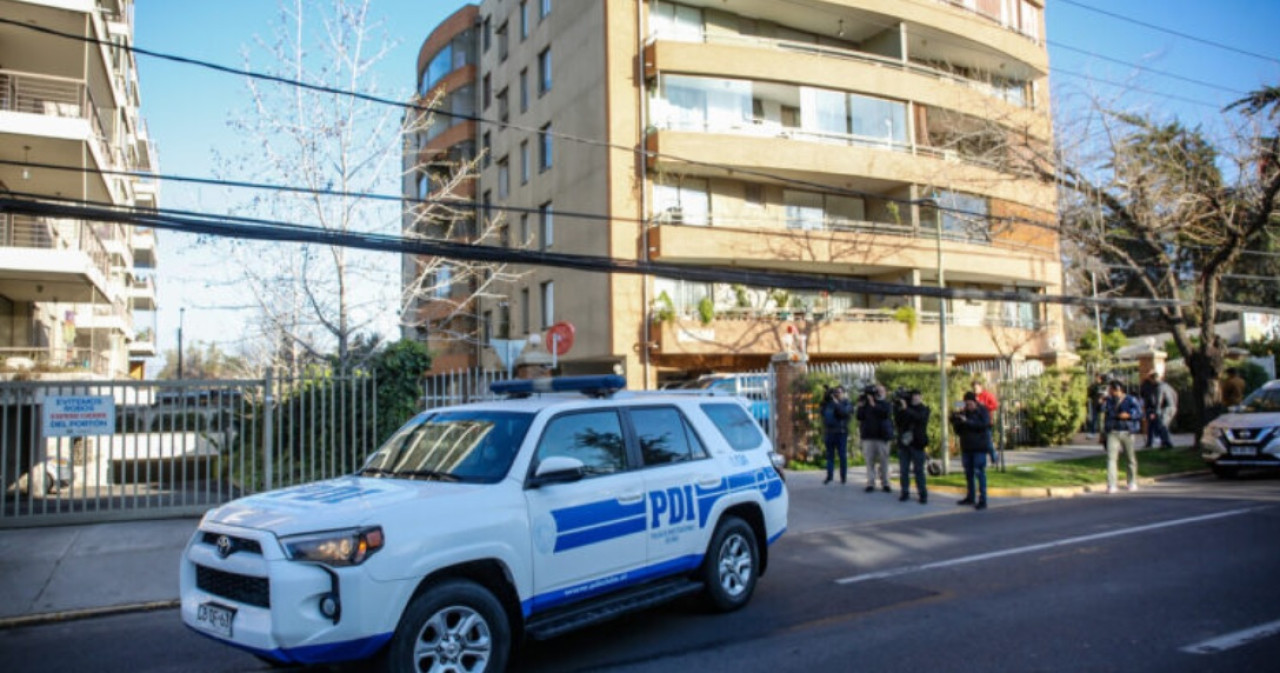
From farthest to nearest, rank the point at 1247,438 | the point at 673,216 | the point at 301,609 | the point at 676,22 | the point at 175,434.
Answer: the point at 676,22 → the point at 673,216 → the point at 1247,438 → the point at 175,434 → the point at 301,609

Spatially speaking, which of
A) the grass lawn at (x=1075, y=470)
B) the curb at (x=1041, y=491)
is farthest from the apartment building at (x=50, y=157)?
the grass lawn at (x=1075, y=470)

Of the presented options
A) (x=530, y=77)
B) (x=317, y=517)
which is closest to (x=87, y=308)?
(x=530, y=77)

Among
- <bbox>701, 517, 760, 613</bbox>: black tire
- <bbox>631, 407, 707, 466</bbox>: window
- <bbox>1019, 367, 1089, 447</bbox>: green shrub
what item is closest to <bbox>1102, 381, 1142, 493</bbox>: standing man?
<bbox>1019, 367, 1089, 447</bbox>: green shrub

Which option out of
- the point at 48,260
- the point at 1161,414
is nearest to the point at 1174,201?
the point at 1161,414

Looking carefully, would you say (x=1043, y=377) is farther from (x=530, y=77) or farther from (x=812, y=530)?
(x=530, y=77)

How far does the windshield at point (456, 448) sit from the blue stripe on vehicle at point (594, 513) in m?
0.49

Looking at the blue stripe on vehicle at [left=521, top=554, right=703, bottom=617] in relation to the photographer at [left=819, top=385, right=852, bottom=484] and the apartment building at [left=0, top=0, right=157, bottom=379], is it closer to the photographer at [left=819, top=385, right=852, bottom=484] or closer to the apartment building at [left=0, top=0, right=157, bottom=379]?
the photographer at [left=819, top=385, right=852, bottom=484]

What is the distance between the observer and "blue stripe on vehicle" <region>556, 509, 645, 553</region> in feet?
17.7

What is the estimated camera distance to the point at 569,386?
647 cm

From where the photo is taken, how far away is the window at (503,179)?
107 feet

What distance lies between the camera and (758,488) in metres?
7.15

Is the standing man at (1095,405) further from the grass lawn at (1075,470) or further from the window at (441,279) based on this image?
the window at (441,279)

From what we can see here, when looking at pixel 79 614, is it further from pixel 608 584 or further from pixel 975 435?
pixel 975 435

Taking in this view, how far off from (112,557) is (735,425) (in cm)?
734
